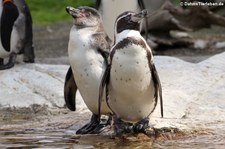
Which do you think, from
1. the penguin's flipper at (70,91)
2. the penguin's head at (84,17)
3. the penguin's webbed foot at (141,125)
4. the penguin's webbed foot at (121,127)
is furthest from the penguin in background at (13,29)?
the penguin's webbed foot at (141,125)

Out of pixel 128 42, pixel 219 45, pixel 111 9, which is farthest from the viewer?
pixel 219 45

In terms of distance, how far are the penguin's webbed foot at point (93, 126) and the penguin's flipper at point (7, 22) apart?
11.4ft

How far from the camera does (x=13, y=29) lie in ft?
31.6

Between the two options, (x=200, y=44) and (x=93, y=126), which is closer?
(x=93, y=126)

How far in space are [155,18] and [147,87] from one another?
6.82 metres

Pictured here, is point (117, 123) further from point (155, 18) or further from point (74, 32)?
point (155, 18)

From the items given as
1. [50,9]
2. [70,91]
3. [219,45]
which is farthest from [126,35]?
[50,9]

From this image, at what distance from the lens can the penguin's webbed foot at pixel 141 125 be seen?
5820mm

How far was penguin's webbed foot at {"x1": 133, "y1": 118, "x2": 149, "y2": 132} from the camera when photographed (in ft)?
19.1

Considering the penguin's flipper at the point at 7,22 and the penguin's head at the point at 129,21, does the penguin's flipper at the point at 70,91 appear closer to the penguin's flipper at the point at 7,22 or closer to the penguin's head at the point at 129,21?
the penguin's head at the point at 129,21

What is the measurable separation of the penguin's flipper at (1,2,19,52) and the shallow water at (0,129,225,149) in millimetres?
3344

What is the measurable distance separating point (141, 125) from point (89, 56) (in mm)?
766

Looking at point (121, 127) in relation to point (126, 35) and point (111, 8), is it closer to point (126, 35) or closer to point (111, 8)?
point (126, 35)

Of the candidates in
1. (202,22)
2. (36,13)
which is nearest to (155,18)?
(202,22)
